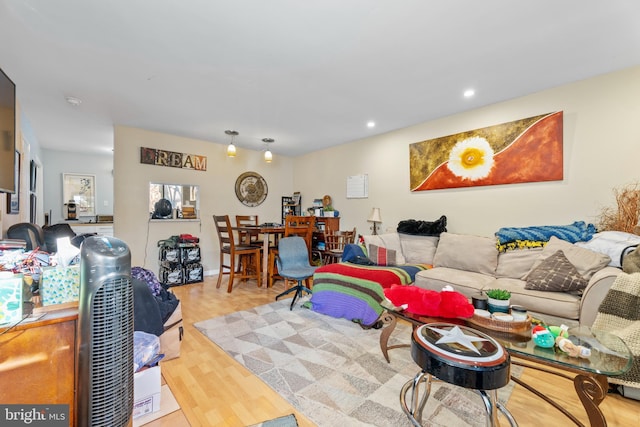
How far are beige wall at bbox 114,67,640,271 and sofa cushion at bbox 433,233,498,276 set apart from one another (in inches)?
11.6

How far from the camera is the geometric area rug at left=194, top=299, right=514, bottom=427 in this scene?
4.89ft

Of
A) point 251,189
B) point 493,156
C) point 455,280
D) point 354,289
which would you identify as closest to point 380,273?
point 354,289

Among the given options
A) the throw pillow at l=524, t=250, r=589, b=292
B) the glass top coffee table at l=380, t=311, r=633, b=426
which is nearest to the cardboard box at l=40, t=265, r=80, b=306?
the glass top coffee table at l=380, t=311, r=633, b=426

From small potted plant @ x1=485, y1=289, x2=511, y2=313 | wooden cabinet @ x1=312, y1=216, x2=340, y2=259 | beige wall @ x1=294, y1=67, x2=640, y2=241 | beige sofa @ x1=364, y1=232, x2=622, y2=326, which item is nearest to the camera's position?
small potted plant @ x1=485, y1=289, x2=511, y2=313

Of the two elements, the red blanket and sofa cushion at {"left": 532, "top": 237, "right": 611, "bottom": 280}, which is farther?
the red blanket

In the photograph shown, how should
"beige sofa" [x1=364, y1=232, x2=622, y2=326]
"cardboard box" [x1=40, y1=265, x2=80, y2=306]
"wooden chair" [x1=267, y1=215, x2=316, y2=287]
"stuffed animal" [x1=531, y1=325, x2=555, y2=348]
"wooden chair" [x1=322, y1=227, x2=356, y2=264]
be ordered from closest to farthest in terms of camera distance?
"cardboard box" [x1=40, y1=265, x2=80, y2=306]
"stuffed animal" [x1=531, y1=325, x2=555, y2=348]
"beige sofa" [x1=364, y1=232, x2=622, y2=326]
"wooden chair" [x1=267, y1=215, x2=316, y2=287]
"wooden chair" [x1=322, y1=227, x2=356, y2=264]

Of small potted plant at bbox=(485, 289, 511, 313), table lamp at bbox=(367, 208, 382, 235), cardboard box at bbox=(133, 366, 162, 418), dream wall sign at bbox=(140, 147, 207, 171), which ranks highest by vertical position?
dream wall sign at bbox=(140, 147, 207, 171)

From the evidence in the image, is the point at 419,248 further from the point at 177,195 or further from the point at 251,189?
the point at 177,195

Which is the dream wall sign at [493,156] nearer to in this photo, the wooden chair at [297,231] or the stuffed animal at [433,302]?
the wooden chair at [297,231]

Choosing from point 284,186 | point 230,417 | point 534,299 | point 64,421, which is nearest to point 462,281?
point 534,299

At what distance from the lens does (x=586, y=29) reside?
74.4 inches

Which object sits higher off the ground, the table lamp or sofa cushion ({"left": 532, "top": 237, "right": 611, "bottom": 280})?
the table lamp

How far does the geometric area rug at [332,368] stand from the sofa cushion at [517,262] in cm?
118

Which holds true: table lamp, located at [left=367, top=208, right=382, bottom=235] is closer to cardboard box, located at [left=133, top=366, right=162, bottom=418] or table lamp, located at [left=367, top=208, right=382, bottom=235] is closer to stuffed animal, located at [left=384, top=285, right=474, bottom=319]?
stuffed animal, located at [left=384, top=285, right=474, bottom=319]
